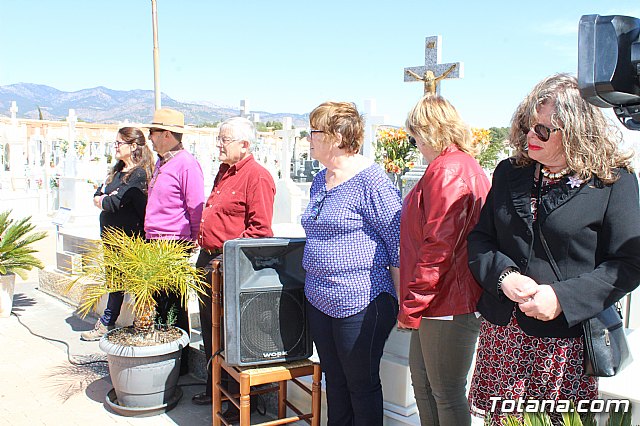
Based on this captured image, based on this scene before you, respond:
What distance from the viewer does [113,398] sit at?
3.80 metres

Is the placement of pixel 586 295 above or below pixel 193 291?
above

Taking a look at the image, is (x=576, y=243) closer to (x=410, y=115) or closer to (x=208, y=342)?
(x=410, y=115)

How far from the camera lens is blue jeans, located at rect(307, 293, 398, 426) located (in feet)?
8.37

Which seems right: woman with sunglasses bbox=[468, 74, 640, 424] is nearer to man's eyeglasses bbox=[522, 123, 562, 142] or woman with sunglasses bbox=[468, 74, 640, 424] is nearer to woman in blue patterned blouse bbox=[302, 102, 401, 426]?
man's eyeglasses bbox=[522, 123, 562, 142]

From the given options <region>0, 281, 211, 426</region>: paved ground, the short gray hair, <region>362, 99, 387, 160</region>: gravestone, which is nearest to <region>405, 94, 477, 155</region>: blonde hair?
the short gray hair

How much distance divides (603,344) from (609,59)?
0.87 m

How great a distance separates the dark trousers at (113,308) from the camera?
489 centimetres

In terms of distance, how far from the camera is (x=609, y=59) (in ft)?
4.86

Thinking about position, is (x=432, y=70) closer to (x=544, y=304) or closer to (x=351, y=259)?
(x=351, y=259)

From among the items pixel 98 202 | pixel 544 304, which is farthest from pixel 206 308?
pixel 544 304

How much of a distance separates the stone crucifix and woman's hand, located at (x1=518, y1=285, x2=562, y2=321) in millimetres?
6317

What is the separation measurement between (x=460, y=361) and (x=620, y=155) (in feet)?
3.08

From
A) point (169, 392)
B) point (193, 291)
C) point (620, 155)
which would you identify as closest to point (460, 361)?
point (620, 155)

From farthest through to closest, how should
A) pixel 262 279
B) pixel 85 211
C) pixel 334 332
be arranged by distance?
pixel 85 211 → pixel 262 279 → pixel 334 332
